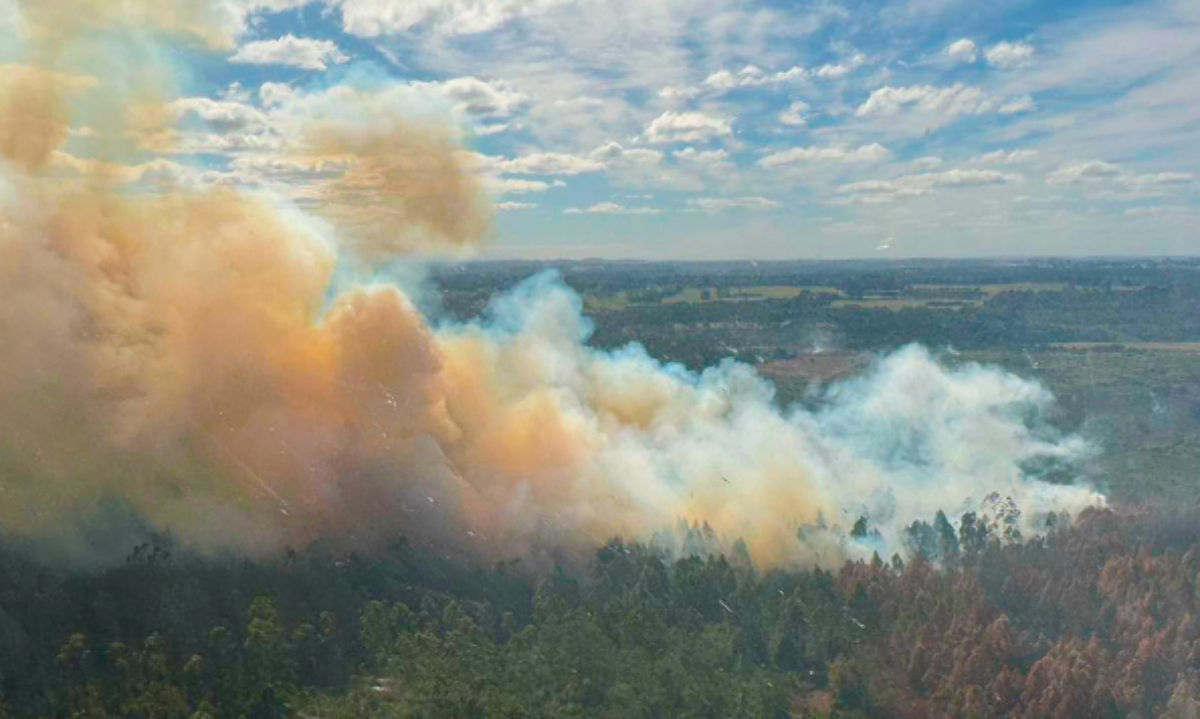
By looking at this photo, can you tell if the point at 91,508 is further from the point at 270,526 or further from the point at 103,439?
the point at 270,526

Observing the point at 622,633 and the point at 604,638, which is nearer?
the point at 604,638

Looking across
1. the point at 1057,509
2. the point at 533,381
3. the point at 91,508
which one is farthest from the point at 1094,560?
the point at 91,508

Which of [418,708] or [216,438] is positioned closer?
[418,708]

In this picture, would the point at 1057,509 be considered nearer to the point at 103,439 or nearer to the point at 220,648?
the point at 220,648

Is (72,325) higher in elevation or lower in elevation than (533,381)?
higher

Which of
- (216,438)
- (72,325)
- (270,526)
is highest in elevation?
(72,325)

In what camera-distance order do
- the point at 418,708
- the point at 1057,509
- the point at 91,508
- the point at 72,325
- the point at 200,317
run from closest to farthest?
the point at 418,708, the point at 91,508, the point at 72,325, the point at 200,317, the point at 1057,509

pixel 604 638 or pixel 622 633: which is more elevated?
pixel 604 638

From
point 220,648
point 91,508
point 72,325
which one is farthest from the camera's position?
point 72,325
